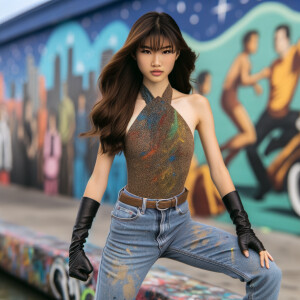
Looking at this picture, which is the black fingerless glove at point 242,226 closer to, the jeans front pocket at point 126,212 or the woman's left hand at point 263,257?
the woman's left hand at point 263,257

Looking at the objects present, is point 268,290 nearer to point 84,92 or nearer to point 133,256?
point 133,256

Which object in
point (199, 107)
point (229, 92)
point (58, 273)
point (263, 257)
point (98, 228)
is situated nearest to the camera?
point (263, 257)

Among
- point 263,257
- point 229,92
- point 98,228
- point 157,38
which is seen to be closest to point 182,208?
point 263,257

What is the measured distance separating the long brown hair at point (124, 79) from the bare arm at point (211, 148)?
240 mm

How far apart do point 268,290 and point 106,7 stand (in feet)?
23.0

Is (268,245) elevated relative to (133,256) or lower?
lower

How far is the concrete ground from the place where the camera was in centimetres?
359

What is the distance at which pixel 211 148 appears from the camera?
2.03m

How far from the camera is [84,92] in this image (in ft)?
28.2

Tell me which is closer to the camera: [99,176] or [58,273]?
[99,176]

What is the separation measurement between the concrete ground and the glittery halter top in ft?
5.11

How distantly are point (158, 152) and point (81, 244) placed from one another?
0.49 metres

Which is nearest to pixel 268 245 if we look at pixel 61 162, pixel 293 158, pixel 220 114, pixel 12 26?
pixel 293 158

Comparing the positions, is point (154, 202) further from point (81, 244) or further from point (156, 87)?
point (156, 87)
